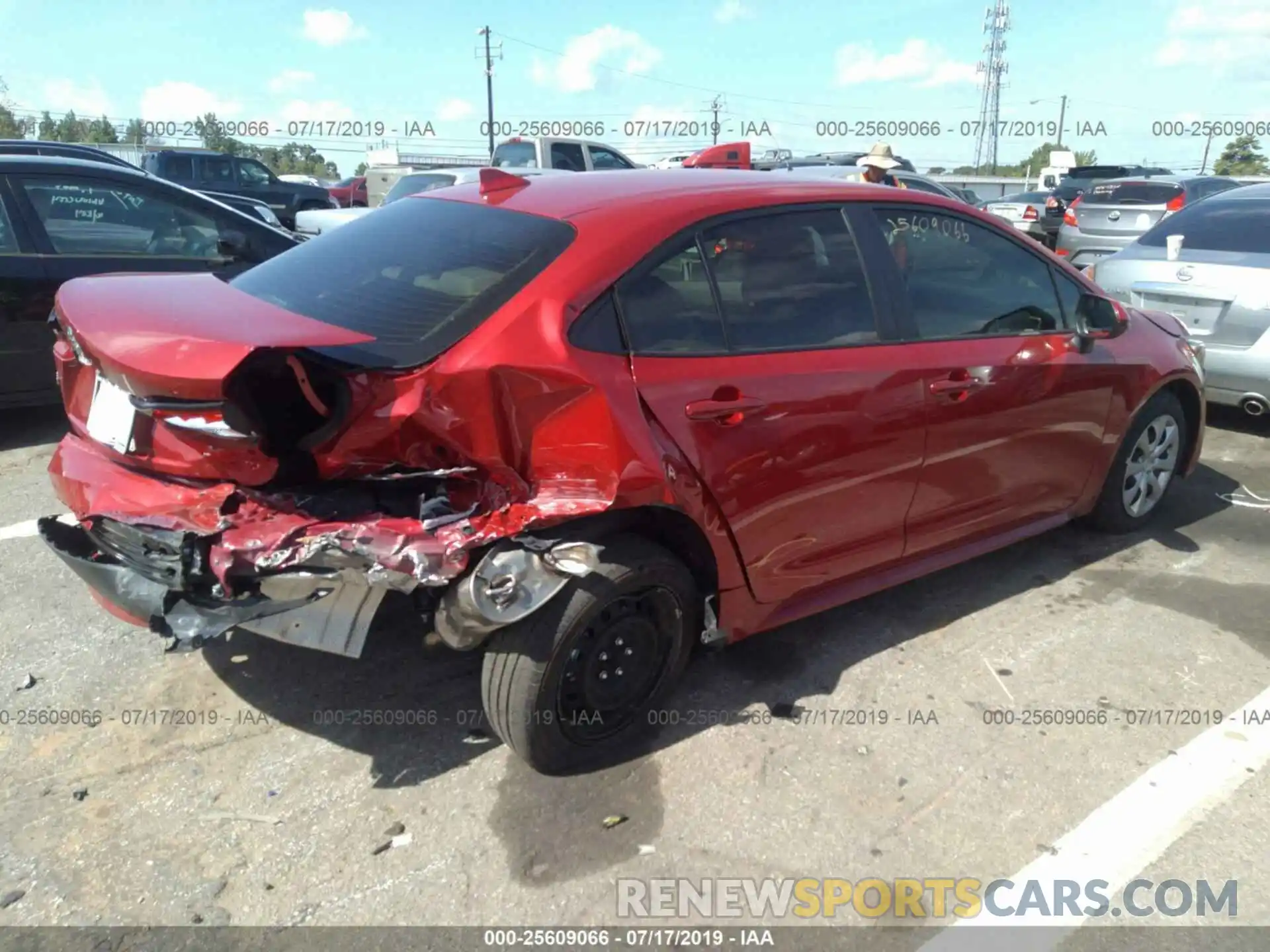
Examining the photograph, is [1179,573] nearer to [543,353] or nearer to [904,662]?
[904,662]

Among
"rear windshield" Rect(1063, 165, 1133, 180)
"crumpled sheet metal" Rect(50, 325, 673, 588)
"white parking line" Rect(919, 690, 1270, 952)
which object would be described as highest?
"rear windshield" Rect(1063, 165, 1133, 180)

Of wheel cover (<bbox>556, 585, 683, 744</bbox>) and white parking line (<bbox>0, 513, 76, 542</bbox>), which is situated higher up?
wheel cover (<bbox>556, 585, 683, 744</bbox>)

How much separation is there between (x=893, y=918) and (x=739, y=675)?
1.12m

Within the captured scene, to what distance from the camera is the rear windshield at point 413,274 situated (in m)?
2.60

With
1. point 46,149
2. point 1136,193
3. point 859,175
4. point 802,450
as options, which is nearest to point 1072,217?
point 1136,193

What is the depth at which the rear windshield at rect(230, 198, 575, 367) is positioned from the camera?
2.60 metres

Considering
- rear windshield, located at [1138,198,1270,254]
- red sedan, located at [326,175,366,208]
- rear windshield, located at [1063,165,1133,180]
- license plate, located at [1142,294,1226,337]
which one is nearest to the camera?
license plate, located at [1142,294,1226,337]

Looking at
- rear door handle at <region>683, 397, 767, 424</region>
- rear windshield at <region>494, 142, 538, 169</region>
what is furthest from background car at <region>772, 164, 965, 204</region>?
rear door handle at <region>683, 397, 767, 424</region>

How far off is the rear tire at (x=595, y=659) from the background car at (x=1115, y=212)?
420 inches

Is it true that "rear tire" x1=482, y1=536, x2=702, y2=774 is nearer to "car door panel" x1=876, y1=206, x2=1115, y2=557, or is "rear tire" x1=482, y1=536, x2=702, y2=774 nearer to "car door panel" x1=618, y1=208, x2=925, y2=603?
"car door panel" x1=618, y1=208, x2=925, y2=603

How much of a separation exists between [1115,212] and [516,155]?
27.2 feet

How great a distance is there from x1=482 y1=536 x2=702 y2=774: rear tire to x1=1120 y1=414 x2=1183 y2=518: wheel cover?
8.52 feet

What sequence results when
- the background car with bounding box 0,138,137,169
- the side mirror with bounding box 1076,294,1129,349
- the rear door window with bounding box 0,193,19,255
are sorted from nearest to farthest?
1. the side mirror with bounding box 1076,294,1129,349
2. the rear door window with bounding box 0,193,19,255
3. the background car with bounding box 0,138,137,169

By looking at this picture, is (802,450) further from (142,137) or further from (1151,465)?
(142,137)
